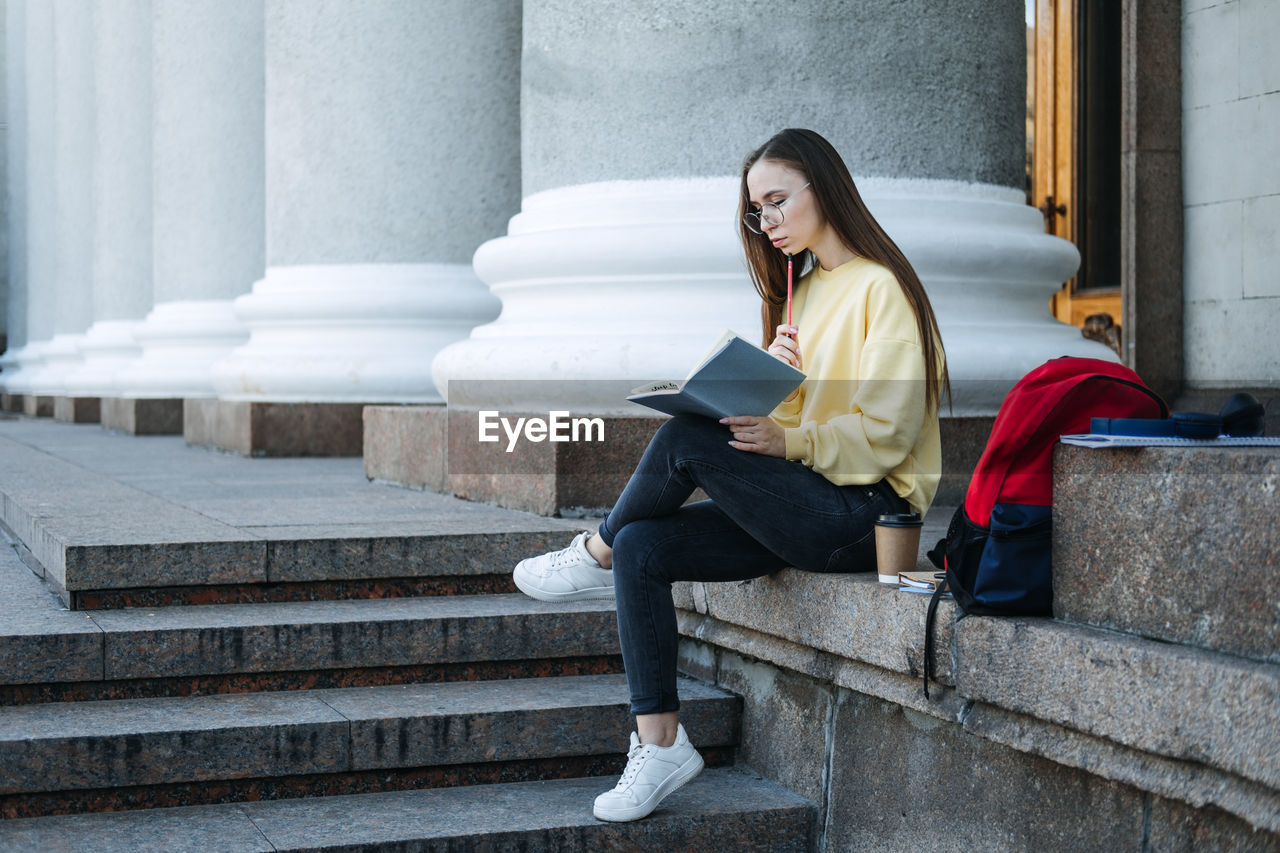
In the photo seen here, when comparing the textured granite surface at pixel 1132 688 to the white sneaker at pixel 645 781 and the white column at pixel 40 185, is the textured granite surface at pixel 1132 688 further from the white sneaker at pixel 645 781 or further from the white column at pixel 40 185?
the white column at pixel 40 185

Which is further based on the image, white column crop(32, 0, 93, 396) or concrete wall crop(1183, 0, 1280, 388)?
white column crop(32, 0, 93, 396)

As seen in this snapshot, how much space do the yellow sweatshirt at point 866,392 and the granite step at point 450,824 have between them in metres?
0.97

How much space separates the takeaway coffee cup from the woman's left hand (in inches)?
12.8

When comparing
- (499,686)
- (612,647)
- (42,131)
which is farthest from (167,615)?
(42,131)

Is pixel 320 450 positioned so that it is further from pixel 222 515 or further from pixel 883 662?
pixel 883 662

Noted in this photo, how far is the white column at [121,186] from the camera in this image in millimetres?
15508

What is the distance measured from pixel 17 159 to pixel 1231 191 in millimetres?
23659

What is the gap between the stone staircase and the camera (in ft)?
13.3

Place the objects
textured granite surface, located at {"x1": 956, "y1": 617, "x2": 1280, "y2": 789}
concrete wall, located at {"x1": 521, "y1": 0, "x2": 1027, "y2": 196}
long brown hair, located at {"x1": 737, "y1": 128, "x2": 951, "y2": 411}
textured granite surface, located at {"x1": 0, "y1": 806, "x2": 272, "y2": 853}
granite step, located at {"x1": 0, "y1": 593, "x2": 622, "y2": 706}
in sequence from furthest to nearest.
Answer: concrete wall, located at {"x1": 521, "y1": 0, "x2": 1027, "y2": 196}, granite step, located at {"x1": 0, "y1": 593, "x2": 622, "y2": 706}, long brown hair, located at {"x1": 737, "y1": 128, "x2": 951, "y2": 411}, textured granite surface, located at {"x1": 0, "y1": 806, "x2": 272, "y2": 853}, textured granite surface, located at {"x1": 956, "y1": 617, "x2": 1280, "y2": 789}

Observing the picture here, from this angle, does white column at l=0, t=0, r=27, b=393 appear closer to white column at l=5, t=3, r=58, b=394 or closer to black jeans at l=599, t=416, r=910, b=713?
white column at l=5, t=3, r=58, b=394

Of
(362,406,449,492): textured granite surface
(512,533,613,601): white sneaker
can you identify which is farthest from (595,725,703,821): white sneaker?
(362,406,449,492): textured granite surface

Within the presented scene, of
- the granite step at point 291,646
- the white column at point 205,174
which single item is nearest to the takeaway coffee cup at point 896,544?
the granite step at point 291,646

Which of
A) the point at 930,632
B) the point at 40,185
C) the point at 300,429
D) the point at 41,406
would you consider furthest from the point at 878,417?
the point at 40,185

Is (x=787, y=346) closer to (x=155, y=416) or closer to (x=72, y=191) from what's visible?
(x=155, y=416)
